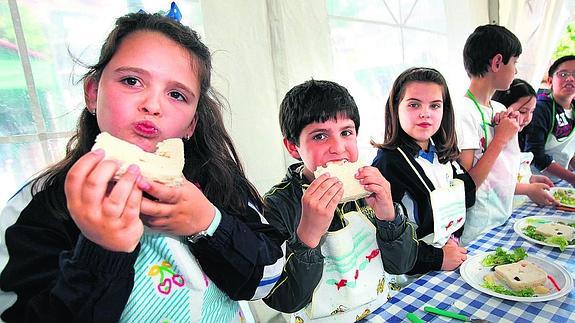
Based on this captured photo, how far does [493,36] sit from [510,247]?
1660 mm

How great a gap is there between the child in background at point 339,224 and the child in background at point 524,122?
1441 mm

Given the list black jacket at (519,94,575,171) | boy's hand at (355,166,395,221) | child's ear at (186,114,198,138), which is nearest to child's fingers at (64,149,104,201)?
child's ear at (186,114,198,138)

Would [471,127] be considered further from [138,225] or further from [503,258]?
[138,225]

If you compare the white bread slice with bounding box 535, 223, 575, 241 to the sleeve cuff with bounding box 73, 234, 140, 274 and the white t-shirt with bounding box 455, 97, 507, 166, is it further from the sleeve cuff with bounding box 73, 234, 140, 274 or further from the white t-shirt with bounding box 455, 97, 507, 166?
the sleeve cuff with bounding box 73, 234, 140, 274

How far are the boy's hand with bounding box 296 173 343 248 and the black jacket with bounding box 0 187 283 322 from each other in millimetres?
231

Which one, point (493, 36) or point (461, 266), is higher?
point (493, 36)

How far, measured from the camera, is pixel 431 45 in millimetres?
3883

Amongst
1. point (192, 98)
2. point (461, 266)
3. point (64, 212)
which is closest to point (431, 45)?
point (461, 266)

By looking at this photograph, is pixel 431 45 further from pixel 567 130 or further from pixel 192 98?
pixel 192 98

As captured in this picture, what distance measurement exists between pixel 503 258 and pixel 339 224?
2.51ft

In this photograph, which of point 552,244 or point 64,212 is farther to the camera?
point 552,244

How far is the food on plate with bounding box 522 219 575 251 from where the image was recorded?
1556mm

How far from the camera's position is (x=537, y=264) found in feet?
4.60

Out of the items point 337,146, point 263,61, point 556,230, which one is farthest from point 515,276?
point 263,61
